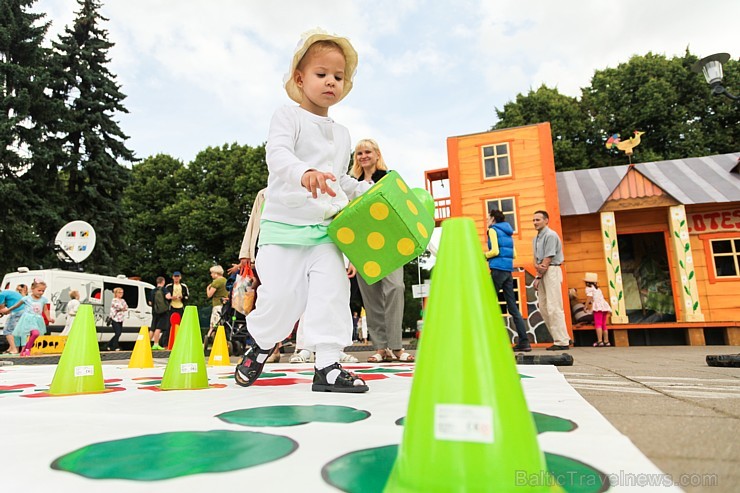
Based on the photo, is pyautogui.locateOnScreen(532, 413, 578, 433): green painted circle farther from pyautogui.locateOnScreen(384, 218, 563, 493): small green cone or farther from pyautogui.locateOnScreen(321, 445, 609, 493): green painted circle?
pyautogui.locateOnScreen(384, 218, 563, 493): small green cone

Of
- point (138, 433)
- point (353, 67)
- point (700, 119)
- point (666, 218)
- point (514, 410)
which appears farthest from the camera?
point (700, 119)

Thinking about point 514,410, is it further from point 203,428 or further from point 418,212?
point 418,212

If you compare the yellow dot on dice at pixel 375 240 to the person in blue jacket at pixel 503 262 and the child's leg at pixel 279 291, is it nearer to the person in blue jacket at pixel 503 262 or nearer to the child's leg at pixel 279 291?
the child's leg at pixel 279 291

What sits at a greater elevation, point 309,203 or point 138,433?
point 309,203

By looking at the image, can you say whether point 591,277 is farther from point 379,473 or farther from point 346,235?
point 379,473

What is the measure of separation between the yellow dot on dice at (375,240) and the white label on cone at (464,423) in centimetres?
159

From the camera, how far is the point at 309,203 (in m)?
2.39

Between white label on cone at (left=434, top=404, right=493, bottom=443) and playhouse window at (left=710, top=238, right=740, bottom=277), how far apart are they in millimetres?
11876

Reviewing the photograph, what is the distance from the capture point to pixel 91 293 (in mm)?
12555

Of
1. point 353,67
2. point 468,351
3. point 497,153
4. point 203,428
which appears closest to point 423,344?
point 468,351

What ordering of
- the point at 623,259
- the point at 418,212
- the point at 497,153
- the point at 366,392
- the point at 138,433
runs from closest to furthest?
the point at 138,433, the point at 366,392, the point at 418,212, the point at 497,153, the point at 623,259

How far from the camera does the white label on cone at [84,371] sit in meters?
2.41

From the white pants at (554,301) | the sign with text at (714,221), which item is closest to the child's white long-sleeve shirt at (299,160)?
the white pants at (554,301)

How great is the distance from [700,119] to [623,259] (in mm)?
12451
